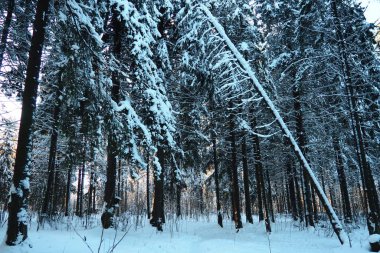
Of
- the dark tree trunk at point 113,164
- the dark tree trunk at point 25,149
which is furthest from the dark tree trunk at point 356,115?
the dark tree trunk at point 25,149

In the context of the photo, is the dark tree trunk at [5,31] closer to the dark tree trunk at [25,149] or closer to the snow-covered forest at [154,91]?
the snow-covered forest at [154,91]

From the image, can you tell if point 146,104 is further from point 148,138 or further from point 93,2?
point 93,2

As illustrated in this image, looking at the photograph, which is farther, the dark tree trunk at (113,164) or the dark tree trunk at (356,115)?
the dark tree trunk at (113,164)

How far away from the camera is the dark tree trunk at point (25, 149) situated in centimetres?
561

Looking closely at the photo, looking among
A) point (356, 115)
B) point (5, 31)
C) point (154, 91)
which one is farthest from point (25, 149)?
point (356, 115)

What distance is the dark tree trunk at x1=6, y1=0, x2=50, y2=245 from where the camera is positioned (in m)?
5.61

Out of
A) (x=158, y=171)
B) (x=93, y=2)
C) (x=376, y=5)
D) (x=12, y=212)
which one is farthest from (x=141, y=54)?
(x=376, y=5)

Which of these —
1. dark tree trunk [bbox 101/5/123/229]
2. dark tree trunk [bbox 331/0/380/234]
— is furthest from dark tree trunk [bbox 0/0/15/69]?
dark tree trunk [bbox 331/0/380/234]

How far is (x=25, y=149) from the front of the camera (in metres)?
6.01

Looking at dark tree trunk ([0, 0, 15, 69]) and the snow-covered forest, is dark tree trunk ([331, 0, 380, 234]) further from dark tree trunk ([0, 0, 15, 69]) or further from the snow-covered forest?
dark tree trunk ([0, 0, 15, 69])

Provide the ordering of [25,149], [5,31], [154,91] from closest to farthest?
1. [25,149]
2. [154,91]
3. [5,31]

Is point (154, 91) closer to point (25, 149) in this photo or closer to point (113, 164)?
point (113, 164)

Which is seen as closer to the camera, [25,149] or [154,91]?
[25,149]

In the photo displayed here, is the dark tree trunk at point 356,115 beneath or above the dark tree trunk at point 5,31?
beneath
